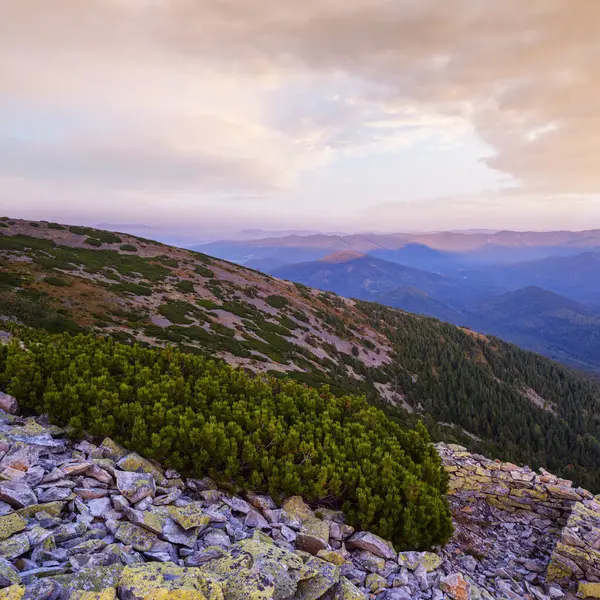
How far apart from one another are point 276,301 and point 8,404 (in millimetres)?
49332

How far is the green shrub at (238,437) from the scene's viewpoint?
8422mm

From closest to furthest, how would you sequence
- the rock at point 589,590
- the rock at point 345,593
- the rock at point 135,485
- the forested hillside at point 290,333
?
the rock at point 345,593, the rock at point 135,485, the rock at point 589,590, the forested hillside at point 290,333

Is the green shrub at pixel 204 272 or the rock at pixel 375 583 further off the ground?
the green shrub at pixel 204 272

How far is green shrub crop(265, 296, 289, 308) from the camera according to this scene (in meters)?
56.7

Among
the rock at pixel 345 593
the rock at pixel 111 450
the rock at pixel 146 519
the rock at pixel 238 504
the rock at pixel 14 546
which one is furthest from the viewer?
the rock at pixel 111 450

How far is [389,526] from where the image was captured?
854 cm

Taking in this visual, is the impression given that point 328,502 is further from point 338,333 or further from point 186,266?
point 186,266

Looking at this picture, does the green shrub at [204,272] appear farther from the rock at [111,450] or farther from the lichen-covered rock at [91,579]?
the lichen-covered rock at [91,579]

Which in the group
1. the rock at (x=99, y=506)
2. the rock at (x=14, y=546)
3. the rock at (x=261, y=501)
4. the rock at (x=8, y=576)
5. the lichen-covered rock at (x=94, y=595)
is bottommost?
the rock at (x=261, y=501)

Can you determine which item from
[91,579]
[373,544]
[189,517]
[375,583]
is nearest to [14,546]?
[91,579]

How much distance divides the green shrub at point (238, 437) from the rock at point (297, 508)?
20cm

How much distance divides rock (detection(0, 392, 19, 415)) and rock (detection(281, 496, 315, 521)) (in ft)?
22.8

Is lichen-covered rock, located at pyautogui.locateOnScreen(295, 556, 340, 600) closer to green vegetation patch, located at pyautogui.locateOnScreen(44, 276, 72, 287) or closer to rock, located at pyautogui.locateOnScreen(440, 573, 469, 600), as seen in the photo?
rock, located at pyautogui.locateOnScreen(440, 573, 469, 600)

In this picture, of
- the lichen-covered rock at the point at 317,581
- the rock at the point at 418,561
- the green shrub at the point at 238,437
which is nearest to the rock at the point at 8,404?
the green shrub at the point at 238,437
